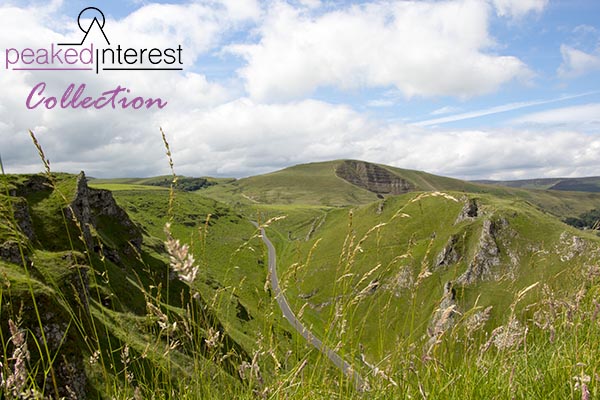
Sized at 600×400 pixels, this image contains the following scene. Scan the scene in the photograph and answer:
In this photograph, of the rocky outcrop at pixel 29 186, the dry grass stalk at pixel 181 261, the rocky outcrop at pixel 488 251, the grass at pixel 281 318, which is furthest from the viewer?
the rocky outcrop at pixel 488 251

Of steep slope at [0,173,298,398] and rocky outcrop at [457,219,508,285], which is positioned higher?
steep slope at [0,173,298,398]

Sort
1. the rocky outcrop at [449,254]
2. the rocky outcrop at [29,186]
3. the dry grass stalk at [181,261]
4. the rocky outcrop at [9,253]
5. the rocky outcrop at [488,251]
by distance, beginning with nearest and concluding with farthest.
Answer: the dry grass stalk at [181,261], the rocky outcrop at [9,253], the rocky outcrop at [29,186], the rocky outcrop at [488,251], the rocky outcrop at [449,254]

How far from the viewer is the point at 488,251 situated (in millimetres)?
102125

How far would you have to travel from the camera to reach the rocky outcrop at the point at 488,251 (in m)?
97.4

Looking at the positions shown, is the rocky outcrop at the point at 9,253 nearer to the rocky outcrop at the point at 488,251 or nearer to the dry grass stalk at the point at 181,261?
Answer: the dry grass stalk at the point at 181,261

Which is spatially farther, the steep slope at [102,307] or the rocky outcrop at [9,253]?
the rocky outcrop at [9,253]

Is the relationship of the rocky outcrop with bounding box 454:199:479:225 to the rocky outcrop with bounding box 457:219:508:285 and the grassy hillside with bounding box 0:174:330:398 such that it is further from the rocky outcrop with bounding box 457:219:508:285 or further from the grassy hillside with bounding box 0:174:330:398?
the grassy hillside with bounding box 0:174:330:398

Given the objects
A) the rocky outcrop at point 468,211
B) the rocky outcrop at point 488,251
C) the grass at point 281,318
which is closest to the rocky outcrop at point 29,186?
the grass at point 281,318

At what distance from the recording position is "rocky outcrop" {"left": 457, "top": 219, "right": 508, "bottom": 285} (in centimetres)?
9744

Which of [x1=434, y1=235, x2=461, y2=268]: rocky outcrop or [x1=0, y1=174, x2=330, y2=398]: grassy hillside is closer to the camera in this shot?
[x1=0, y1=174, x2=330, y2=398]: grassy hillside

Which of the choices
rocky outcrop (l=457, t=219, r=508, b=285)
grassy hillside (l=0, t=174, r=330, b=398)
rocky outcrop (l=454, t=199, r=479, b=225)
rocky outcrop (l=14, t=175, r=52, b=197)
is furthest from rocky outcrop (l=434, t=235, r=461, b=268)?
rocky outcrop (l=14, t=175, r=52, b=197)

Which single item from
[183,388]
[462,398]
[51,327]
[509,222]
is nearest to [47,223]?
[51,327]

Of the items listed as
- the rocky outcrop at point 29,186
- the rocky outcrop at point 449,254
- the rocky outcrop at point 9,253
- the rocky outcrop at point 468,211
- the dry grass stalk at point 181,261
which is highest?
the rocky outcrop at point 29,186

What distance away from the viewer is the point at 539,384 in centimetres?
368
